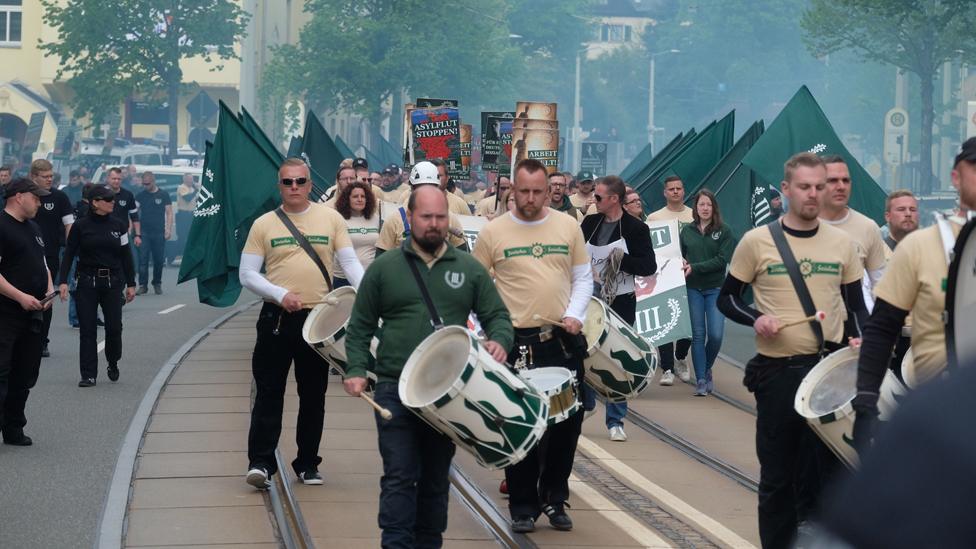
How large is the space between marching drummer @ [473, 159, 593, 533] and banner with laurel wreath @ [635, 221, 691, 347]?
630cm

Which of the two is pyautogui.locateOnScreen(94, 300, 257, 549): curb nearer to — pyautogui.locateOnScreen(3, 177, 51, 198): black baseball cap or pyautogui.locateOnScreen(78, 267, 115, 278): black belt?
pyautogui.locateOnScreen(78, 267, 115, 278): black belt

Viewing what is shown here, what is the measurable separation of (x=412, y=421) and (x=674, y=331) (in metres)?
8.24

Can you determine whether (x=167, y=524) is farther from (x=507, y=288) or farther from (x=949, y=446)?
(x=949, y=446)

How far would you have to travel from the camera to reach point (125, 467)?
33.1 ft

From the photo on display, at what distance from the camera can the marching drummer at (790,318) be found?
22.7ft

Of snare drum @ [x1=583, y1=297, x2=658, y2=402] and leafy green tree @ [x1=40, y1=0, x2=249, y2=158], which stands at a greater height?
leafy green tree @ [x1=40, y1=0, x2=249, y2=158]

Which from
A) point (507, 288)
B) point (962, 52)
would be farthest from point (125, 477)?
point (962, 52)

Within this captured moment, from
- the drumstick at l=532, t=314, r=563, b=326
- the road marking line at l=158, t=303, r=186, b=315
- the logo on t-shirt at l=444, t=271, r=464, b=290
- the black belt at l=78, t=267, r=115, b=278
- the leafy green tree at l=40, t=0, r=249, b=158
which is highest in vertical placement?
the leafy green tree at l=40, t=0, r=249, b=158

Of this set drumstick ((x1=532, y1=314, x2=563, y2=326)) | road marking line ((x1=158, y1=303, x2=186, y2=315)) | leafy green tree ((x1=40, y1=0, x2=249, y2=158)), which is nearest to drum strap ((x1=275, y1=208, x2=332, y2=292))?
drumstick ((x1=532, y1=314, x2=563, y2=326))

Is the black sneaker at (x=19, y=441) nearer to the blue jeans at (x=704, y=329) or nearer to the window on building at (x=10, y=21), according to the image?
the blue jeans at (x=704, y=329)

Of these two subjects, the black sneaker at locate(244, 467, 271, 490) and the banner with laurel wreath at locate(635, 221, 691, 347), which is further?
the banner with laurel wreath at locate(635, 221, 691, 347)

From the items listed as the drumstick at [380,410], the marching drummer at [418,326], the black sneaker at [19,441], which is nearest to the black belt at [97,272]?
the black sneaker at [19,441]

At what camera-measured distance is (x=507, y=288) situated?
27.8ft

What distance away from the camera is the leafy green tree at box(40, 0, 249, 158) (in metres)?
54.9
